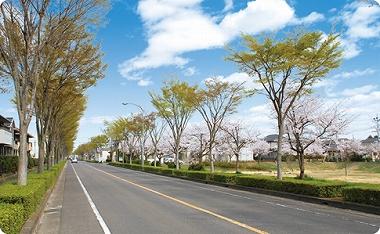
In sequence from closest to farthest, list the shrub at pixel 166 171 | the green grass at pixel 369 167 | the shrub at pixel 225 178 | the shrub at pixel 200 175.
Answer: the shrub at pixel 225 178
the shrub at pixel 200 175
the shrub at pixel 166 171
the green grass at pixel 369 167

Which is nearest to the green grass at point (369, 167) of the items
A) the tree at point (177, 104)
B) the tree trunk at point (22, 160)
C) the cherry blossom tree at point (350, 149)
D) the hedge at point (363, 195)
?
the cherry blossom tree at point (350, 149)

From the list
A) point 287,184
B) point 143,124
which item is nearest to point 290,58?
point 287,184

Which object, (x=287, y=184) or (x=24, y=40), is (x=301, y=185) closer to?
(x=287, y=184)

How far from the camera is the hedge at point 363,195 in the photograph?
15.4 meters

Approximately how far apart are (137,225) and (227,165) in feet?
199

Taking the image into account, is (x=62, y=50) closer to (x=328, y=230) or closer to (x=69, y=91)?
(x=69, y=91)

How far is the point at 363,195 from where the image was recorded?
52.6 feet

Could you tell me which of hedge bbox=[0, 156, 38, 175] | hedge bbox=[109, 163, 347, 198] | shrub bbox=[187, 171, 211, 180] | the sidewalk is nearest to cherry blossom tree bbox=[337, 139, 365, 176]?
shrub bbox=[187, 171, 211, 180]

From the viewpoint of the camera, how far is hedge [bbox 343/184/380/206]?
1540 cm

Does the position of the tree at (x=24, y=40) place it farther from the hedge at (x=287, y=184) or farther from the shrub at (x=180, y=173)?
the shrub at (x=180, y=173)

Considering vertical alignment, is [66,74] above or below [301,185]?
above

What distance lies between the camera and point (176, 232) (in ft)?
32.6

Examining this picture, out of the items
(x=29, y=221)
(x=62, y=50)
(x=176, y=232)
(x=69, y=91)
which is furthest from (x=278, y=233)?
(x=69, y=91)

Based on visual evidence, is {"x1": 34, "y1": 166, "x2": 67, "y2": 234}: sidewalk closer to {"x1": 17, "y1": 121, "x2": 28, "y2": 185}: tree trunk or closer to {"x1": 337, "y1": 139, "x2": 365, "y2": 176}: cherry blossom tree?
{"x1": 17, "y1": 121, "x2": 28, "y2": 185}: tree trunk
